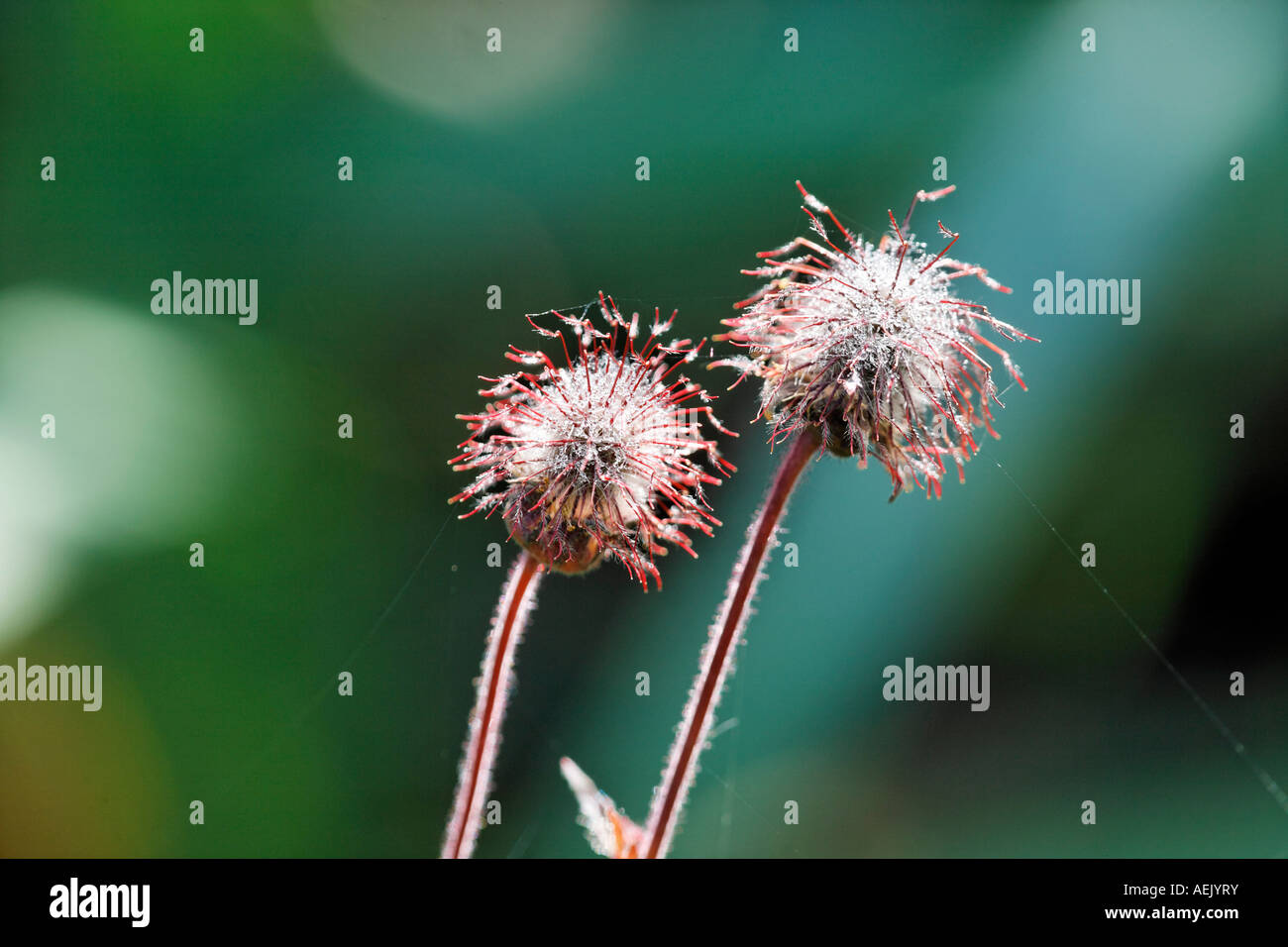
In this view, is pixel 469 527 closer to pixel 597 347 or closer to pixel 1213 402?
pixel 597 347

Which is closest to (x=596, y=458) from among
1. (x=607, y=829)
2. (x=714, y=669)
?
(x=714, y=669)

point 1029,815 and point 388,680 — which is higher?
point 388,680

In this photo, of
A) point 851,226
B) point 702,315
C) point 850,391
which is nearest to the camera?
point 850,391

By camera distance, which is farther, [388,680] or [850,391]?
[388,680]

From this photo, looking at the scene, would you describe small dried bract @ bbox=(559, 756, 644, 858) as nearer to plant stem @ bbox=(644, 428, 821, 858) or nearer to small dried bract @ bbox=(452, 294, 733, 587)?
plant stem @ bbox=(644, 428, 821, 858)

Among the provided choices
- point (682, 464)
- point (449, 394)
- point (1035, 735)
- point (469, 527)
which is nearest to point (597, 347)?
point (682, 464)

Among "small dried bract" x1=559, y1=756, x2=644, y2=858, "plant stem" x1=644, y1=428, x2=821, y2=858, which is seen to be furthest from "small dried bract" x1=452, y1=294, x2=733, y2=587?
"small dried bract" x1=559, y1=756, x2=644, y2=858

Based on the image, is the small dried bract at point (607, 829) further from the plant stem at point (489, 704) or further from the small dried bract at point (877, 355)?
the small dried bract at point (877, 355)

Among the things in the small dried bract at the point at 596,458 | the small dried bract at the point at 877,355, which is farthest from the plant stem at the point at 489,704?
the small dried bract at the point at 877,355
